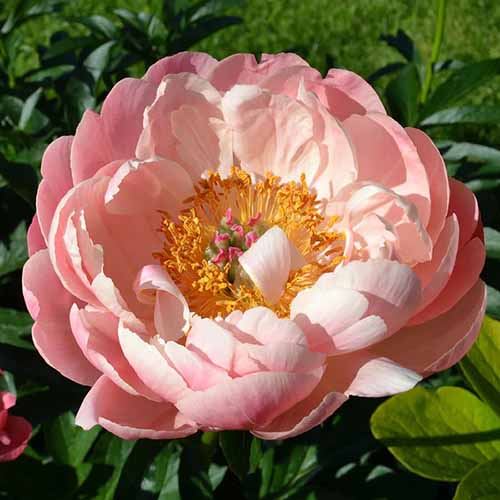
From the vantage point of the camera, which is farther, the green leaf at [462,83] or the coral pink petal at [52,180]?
the green leaf at [462,83]

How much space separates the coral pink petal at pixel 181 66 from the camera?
1.18m

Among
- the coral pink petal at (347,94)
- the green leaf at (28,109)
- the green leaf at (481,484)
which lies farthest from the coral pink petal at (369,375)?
the green leaf at (28,109)

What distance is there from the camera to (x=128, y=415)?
3.45 ft

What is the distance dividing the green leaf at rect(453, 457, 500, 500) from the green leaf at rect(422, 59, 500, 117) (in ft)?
2.84

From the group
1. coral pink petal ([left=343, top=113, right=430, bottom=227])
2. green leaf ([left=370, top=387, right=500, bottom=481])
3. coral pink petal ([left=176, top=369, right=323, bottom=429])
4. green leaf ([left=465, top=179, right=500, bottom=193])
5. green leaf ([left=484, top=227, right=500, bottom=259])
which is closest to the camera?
coral pink petal ([left=176, top=369, right=323, bottom=429])

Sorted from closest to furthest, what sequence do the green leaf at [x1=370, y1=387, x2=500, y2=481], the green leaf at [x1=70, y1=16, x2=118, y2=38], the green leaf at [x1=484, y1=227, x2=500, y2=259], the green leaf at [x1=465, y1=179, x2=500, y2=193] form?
1. the green leaf at [x1=370, y1=387, x2=500, y2=481]
2. the green leaf at [x1=484, y1=227, x2=500, y2=259]
3. the green leaf at [x1=465, y1=179, x2=500, y2=193]
4. the green leaf at [x1=70, y1=16, x2=118, y2=38]

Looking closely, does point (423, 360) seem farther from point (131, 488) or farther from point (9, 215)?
point (9, 215)

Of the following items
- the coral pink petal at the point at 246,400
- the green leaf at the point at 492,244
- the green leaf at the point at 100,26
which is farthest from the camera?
the green leaf at the point at 100,26

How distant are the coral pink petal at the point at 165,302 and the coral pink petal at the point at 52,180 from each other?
134 millimetres

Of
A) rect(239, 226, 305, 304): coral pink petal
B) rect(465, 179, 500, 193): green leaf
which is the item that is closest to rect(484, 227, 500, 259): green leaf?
rect(465, 179, 500, 193): green leaf

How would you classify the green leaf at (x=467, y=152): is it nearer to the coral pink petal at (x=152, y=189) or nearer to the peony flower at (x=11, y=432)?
the coral pink petal at (x=152, y=189)

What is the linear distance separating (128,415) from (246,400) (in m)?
0.18

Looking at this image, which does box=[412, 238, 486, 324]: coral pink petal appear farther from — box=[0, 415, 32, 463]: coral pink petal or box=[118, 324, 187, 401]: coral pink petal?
box=[0, 415, 32, 463]: coral pink petal

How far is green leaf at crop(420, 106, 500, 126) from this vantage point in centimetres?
165
